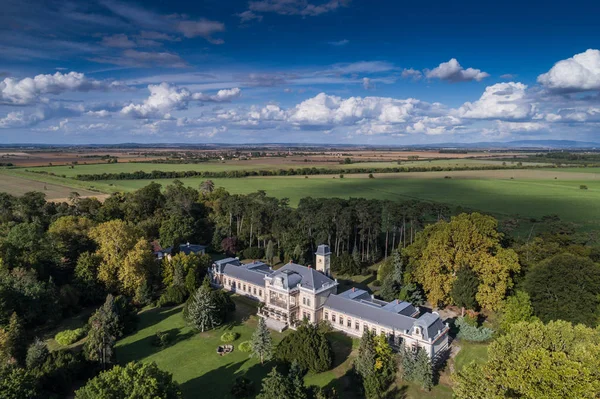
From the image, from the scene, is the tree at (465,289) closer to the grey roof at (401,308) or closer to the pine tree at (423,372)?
the grey roof at (401,308)

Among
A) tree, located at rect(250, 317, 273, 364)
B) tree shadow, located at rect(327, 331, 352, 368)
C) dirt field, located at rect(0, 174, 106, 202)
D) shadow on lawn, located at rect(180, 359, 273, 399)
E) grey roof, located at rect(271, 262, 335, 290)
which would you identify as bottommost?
tree shadow, located at rect(327, 331, 352, 368)

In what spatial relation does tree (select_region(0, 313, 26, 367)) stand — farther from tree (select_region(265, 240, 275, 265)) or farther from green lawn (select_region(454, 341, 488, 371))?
green lawn (select_region(454, 341, 488, 371))

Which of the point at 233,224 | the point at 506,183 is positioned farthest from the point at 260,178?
the point at 506,183


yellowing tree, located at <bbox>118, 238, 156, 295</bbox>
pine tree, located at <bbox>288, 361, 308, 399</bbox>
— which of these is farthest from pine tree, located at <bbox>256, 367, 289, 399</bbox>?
yellowing tree, located at <bbox>118, 238, 156, 295</bbox>

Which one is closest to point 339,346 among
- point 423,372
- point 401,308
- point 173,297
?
point 401,308

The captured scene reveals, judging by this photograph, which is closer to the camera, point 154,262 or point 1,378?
point 1,378

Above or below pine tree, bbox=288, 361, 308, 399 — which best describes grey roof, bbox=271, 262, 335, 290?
above

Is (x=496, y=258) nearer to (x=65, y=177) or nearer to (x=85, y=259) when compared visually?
(x=85, y=259)
